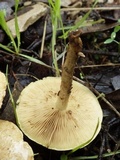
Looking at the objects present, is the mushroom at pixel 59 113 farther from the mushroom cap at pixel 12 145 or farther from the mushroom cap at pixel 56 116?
the mushroom cap at pixel 12 145

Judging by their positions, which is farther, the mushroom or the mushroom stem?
the mushroom

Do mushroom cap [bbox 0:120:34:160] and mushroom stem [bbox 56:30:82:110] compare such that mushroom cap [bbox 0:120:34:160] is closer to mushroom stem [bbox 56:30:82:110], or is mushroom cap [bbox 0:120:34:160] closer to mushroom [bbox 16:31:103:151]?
mushroom [bbox 16:31:103:151]

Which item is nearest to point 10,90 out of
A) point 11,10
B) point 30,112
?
point 30,112

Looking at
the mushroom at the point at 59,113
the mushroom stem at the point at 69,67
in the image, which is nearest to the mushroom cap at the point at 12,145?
the mushroom at the point at 59,113

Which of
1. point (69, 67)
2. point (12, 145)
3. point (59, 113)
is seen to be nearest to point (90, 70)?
point (59, 113)

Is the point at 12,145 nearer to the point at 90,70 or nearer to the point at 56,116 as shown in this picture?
the point at 56,116

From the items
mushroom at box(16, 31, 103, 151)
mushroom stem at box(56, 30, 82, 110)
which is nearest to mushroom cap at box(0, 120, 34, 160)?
mushroom at box(16, 31, 103, 151)

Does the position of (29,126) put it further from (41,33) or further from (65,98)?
(41,33)
